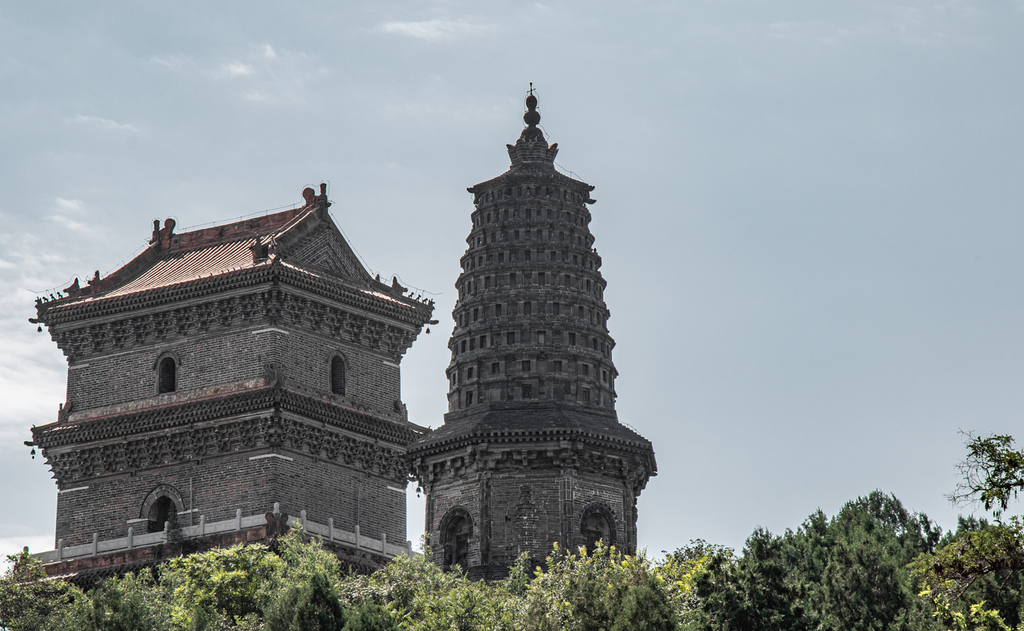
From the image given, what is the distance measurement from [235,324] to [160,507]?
6.92 meters

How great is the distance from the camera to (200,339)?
6744 centimetres

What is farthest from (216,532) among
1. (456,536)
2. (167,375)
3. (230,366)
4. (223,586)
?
(223,586)

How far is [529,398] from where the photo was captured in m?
70.1

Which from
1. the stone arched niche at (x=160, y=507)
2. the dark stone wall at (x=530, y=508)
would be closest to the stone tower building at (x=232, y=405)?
the stone arched niche at (x=160, y=507)

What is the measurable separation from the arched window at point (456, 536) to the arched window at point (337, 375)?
19.7 ft

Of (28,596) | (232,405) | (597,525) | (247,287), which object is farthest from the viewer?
(597,525)

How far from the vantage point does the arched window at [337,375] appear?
226ft

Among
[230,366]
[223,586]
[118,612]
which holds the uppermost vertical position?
[230,366]

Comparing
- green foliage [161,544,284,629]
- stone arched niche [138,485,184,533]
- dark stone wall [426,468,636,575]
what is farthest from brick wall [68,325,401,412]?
green foliage [161,544,284,629]

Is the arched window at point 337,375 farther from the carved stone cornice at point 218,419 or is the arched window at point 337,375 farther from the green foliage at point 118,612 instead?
the green foliage at point 118,612

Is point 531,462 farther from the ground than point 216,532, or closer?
farther from the ground

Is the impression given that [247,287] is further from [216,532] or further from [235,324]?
[216,532]

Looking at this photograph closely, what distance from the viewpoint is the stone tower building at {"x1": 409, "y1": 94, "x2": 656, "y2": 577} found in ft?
219

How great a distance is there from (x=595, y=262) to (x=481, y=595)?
2584 centimetres
